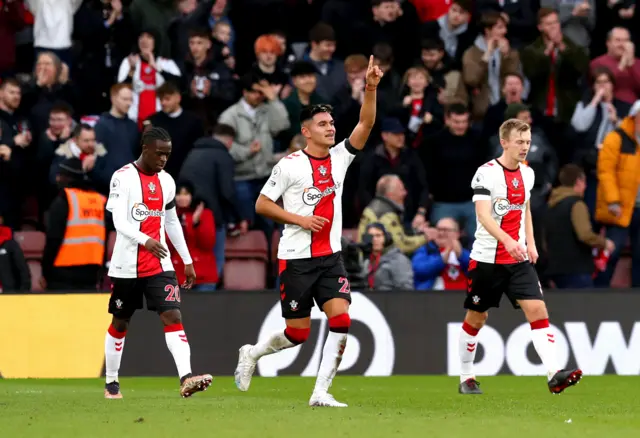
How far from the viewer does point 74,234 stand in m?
16.1

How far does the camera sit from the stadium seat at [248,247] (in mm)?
17297

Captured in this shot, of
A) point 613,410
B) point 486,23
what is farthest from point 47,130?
point 613,410

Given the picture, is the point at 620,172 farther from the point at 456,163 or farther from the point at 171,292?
the point at 171,292

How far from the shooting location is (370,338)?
52.1 ft

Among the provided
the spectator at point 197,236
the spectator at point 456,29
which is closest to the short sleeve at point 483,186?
the spectator at point 197,236

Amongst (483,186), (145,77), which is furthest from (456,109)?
(483,186)

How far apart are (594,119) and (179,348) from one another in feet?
28.9

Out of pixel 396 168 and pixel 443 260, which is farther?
pixel 396 168

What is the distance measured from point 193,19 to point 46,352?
18.6 ft

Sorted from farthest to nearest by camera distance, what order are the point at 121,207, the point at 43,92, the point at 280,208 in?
1. the point at 43,92
2. the point at 121,207
3. the point at 280,208

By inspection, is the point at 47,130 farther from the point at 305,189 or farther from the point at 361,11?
the point at 305,189

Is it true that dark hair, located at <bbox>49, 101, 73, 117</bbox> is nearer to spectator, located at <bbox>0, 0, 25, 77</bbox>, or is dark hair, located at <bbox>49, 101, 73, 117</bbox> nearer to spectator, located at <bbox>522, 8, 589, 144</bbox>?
spectator, located at <bbox>0, 0, 25, 77</bbox>

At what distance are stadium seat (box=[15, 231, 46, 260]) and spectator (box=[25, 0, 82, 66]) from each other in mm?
2798

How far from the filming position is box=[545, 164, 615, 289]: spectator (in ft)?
54.4
